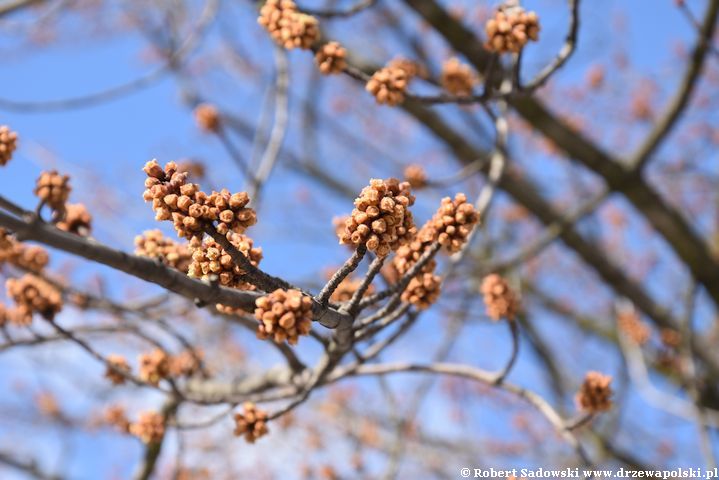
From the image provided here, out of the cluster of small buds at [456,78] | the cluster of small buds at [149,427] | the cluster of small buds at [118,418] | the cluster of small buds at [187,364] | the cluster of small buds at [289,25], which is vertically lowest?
the cluster of small buds at [149,427]

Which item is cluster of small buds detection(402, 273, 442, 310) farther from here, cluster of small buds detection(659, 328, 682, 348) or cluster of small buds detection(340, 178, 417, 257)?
cluster of small buds detection(659, 328, 682, 348)

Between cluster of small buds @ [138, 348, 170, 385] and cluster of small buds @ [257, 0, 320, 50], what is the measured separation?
1.41 meters

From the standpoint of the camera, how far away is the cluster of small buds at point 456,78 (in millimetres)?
3354

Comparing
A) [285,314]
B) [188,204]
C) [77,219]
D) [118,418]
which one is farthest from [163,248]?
[118,418]

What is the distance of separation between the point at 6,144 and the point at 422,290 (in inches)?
53.2

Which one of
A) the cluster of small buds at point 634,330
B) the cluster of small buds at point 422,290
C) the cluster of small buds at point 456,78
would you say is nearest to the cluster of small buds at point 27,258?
the cluster of small buds at point 422,290

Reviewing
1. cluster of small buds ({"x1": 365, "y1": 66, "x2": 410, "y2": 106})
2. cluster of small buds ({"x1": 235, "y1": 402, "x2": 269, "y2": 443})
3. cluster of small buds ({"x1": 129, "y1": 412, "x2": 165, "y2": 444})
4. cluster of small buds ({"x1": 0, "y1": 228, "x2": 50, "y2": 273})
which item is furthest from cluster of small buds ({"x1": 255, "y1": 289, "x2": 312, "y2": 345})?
cluster of small buds ({"x1": 129, "y1": 412, "x2": 165, "y2": 444})

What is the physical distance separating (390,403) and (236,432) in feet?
6.83

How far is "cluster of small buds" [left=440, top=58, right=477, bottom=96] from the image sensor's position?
3.35 metres

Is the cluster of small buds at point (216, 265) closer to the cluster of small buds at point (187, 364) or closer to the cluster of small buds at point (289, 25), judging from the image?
the cluster of small buds at point (289, 25)

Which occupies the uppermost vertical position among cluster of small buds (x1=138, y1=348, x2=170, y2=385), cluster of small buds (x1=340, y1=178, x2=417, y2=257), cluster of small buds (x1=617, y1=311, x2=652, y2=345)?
cluster of small buds (x1=617, y1=311, x2=652, y2=345)

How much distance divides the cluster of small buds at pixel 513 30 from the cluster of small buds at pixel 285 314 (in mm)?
1630

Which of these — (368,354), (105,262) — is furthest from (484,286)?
(105,262)

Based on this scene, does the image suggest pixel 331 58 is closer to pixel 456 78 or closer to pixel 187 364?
pixel 456 78
